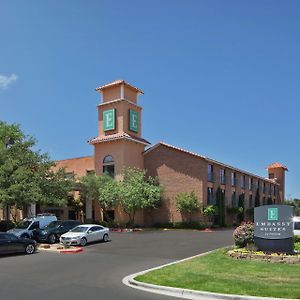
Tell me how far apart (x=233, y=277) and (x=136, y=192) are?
30758 millimetres

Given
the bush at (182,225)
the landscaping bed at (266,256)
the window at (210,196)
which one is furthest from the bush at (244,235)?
the window at (210,196)

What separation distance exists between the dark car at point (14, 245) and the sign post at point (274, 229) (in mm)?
11942

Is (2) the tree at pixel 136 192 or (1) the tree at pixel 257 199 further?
(1) the tree at pixel 257 199

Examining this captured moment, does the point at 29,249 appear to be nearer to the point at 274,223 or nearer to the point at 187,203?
the point at 274,223

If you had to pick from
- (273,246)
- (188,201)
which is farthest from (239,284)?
(188,201)

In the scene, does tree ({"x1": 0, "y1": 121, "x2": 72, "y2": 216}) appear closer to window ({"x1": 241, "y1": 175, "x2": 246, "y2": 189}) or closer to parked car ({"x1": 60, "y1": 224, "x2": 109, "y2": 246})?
parked car ({"x1": 60, "y1": 224, "x2": 109, "y2": 246})

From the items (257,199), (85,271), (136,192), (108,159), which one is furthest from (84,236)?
(257,199)

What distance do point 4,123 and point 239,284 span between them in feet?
134

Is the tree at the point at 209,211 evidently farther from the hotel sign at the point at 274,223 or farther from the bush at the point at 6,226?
the hotel sign at the point at 274,223

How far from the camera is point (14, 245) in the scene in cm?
2244

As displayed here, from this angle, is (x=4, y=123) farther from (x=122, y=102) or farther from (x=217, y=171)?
(x=217, y=171)

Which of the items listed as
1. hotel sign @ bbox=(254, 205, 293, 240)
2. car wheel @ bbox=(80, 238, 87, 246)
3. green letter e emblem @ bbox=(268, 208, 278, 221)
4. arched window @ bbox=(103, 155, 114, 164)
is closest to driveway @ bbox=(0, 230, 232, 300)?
car wheel @ bbox=(80, 238, 87, 246)

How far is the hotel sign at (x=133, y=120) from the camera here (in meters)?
49.8

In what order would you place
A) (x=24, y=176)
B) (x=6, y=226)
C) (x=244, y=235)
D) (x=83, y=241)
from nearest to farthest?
(x=244, y=235), (x=83, y=241), (x=24, y=176), (x=6, y=226)
